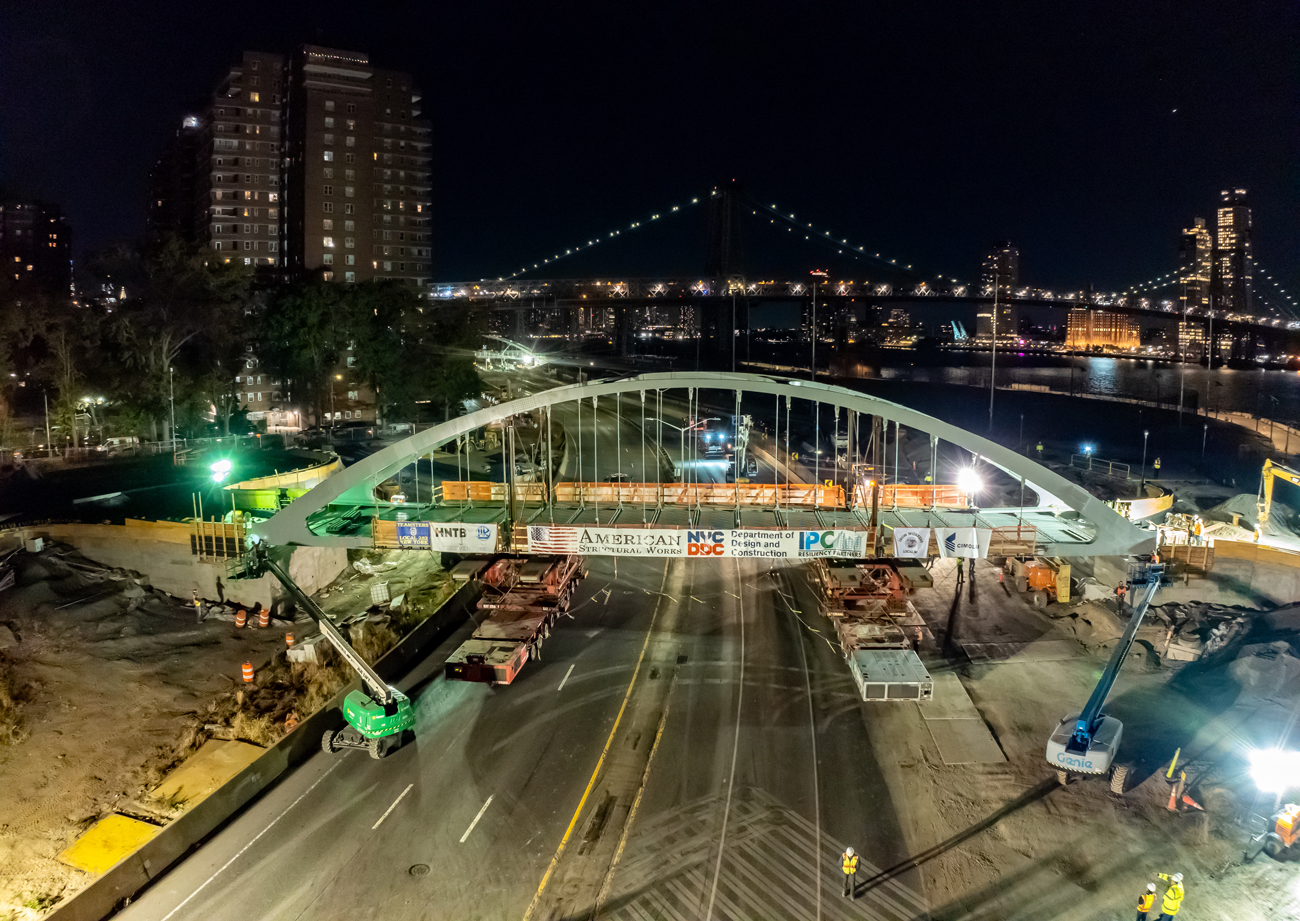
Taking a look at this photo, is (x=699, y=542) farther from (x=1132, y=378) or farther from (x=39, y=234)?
(x=39, y=234)

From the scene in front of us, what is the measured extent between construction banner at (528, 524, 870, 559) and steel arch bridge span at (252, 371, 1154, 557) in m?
3.89

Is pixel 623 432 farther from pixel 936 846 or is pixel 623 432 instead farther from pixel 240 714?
pixel 936 846

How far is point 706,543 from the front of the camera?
77.5 ft

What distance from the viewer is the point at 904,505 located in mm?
27234

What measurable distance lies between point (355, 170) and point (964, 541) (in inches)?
3347

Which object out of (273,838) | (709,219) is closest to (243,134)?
(709,219)

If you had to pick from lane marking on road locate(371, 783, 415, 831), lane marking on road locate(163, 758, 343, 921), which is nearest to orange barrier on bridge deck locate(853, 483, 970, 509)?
lane marking on road locate(371, 783, 415, 831)

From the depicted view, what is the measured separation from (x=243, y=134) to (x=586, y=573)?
79927 mm

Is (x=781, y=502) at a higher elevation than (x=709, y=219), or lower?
lower

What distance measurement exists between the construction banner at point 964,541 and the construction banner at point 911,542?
0.49m

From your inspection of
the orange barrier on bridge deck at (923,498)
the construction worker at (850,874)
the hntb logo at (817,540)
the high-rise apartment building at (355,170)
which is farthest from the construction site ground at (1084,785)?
the high-rise apartment building at (355,170)

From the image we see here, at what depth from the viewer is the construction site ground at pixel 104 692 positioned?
15.9 metres

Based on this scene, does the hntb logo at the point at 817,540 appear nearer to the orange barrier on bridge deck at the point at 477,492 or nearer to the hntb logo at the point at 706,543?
the hntb logo at the point at 706,543

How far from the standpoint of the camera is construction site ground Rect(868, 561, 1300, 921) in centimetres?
1383
